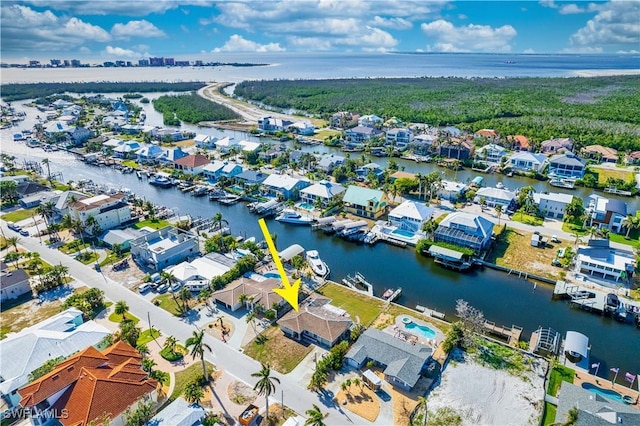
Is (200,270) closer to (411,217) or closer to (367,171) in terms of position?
(411,217)

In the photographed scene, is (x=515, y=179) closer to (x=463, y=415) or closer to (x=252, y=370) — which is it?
(x=463, y=415)

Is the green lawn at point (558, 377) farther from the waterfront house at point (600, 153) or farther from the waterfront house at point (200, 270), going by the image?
the waterfront house at point (600, 153)

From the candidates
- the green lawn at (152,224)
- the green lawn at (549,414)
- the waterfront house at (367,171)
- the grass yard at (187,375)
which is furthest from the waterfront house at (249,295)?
the waterfront house at (367,171)

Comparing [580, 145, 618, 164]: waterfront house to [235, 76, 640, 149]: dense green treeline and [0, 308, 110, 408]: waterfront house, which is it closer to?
[235, 76, 640, 149]: dense green treeline

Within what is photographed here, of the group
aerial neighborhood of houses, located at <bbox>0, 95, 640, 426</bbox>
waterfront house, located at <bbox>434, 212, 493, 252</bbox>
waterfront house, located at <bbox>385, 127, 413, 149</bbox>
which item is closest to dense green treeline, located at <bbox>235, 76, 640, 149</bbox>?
aerial neighborhood of houses, located at <bbox>0, 95, 640, 426</bbox>

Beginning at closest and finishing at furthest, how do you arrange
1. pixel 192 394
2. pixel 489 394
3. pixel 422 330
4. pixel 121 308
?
1. pixel 192 394
2. pixel 489 394
3. pixel 422 330
4. pixel 121 308

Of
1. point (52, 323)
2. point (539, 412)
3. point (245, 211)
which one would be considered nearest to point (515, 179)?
point (245, 211)

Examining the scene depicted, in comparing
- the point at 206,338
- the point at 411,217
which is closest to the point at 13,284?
the point at 206,338
